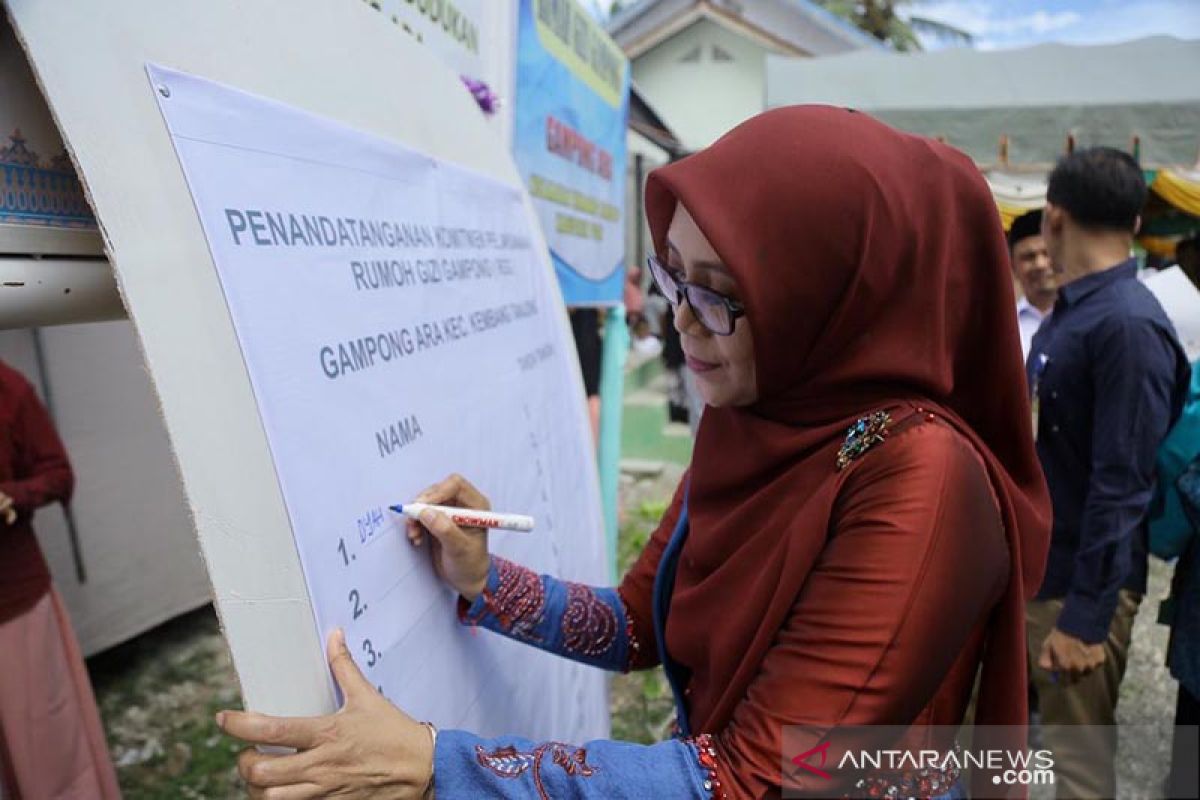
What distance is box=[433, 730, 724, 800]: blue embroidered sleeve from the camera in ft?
2.55

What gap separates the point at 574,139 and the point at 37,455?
1899mm

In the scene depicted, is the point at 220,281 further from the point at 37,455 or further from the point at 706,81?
the point at 706,81

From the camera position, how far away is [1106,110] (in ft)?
17.4

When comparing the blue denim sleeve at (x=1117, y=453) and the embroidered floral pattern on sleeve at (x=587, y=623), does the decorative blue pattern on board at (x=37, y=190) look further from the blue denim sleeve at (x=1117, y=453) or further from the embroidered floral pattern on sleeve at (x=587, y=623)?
the blue denim sleeve at (x=1117, y=453)

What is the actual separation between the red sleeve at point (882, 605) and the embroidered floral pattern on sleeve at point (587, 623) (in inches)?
16.2

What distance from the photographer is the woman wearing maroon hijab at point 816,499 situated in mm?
794

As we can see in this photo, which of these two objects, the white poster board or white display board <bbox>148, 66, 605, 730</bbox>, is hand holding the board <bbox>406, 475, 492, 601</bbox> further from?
the white poster board

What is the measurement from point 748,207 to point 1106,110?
18.9 feet

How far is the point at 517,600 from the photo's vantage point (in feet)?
3.82

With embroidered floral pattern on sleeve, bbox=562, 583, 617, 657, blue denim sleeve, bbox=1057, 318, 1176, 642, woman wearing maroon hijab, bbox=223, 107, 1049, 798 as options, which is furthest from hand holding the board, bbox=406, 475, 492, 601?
blue denim sleeve, bbox=1057, 318, 1176, 642

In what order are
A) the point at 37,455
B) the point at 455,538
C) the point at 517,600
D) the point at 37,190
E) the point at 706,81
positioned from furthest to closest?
the point at 706,81 → the point at 37,455 → the point at 517,600 → the point at 455,538 → the point at 37,190

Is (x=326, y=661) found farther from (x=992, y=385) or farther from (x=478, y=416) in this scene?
(x=992, y=385)

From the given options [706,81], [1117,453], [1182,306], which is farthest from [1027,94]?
[706,81]

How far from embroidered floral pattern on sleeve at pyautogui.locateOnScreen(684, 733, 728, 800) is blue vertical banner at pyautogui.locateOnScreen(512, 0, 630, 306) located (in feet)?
5.33
